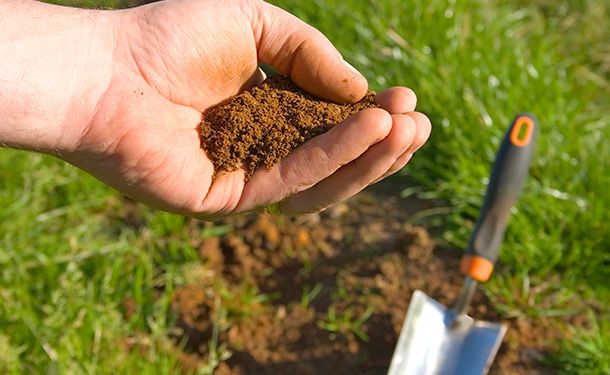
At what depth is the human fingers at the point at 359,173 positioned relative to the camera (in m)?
1.65

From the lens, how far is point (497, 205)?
219cm

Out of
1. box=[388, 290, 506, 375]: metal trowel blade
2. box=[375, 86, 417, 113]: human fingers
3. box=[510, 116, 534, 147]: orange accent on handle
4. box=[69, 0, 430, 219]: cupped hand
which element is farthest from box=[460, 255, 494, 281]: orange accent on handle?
box=[375, 86, 417, 113]: human fingers

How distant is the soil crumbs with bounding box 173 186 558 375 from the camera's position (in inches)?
91.4

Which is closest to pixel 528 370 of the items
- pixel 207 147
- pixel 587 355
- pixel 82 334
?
pixel 587 355

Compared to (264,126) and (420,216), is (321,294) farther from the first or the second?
(264,126)

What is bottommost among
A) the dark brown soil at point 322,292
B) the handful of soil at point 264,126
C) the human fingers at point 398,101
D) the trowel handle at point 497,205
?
the dark brown soil at point 322,292

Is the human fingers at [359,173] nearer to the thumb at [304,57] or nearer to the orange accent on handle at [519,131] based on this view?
the thumb at [304,57]

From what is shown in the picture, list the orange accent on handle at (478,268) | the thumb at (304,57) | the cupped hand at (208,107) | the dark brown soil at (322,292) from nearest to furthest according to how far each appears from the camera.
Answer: the cupped hand at (208,107) → the thumb at (304,57) → the orange accent on handle at (478,268) → the dark brown soil at (322,292)

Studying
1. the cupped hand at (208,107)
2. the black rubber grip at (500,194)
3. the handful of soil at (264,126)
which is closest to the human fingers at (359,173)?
the cupped hand at (208,107)

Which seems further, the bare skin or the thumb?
the thumb

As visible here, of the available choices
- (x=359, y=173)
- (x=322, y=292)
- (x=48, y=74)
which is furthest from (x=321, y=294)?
(x=48, y=74)

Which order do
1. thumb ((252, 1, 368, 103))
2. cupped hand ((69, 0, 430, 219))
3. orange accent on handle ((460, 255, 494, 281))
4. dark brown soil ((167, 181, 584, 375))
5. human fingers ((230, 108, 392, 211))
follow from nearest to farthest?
1. human fingers ((230, 108, 392, 211))
2. cupped hand ((69, 0, 430, 219))
3. thumb ((252, 1, 368, 103))
4. orange accent on handle ((460, 255, 494, 281))
5. dark brown soil ((167, 181, 584, 375))

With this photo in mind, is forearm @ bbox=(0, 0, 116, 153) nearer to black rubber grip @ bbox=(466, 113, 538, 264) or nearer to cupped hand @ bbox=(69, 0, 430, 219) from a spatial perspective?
cupped hand @ bbox=(69, 0, 430, 219)

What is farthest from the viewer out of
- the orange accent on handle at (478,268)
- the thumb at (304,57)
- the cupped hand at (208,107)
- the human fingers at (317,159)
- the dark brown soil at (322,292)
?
the dark brown soil at (322,292)
